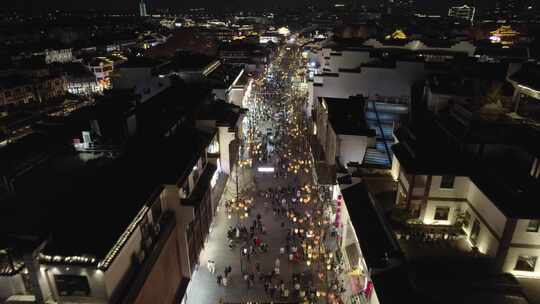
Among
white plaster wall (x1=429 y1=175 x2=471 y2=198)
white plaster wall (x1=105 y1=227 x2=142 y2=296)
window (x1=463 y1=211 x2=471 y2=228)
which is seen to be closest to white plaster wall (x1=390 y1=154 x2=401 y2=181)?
white plaster wall (x1=429 y1=175 x2=471 y2=198)

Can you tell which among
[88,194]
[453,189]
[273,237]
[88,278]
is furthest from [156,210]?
[453,189]

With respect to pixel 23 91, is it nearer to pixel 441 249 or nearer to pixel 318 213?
pixel 318 213

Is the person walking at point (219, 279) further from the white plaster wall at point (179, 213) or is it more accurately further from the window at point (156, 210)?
the window at point (156, 210)

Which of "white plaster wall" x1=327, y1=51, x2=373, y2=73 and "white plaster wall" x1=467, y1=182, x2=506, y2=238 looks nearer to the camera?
"white plaster wall" x1=467, y1=182, x2=506, y2=238

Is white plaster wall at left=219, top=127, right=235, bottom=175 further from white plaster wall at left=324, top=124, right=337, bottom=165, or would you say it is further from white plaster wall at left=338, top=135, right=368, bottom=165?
white plaster wall at left=338, top=135, right=368, bottom=165

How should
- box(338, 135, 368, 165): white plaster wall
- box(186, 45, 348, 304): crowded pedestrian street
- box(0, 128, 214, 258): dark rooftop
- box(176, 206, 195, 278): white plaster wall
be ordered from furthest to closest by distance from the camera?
box(338, 135, 368, 165): white plaster wall
box(186, 45, 348, 304): crowded pedestrian street
box(176, 206, 195, 278): white plaster wall
box(0, 128, 214, 258): dark rooftop

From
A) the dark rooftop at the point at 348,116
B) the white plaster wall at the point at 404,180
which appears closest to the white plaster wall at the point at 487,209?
the white plaster wall at the point at 404,180

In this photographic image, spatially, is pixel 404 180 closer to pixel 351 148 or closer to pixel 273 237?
pixel 351 148
